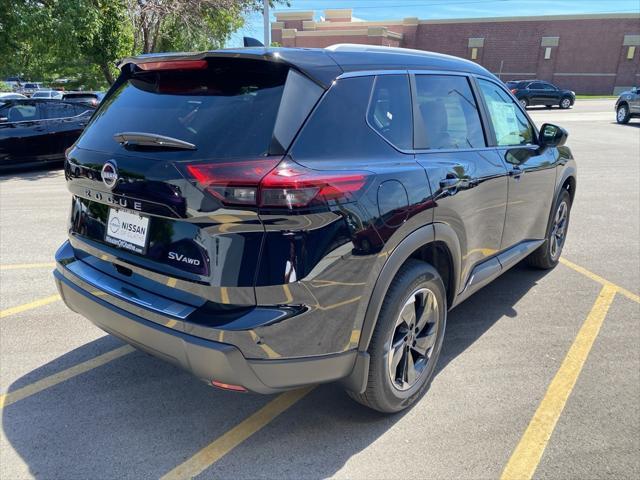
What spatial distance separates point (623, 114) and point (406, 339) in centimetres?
A: 2212

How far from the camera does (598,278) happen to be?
16.6 feet

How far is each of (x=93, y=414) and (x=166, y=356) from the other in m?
0.88

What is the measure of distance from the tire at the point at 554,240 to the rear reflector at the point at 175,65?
358 centimetres

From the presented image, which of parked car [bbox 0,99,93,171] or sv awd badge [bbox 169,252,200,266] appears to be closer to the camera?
sv awd badge [bbox 169,252,200,266]

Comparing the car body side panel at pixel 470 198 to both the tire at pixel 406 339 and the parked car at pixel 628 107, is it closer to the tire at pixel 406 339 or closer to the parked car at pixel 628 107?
the tire at pixel 406 339

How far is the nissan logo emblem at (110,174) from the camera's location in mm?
2424

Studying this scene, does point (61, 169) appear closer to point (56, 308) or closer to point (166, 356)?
point (56, 308)

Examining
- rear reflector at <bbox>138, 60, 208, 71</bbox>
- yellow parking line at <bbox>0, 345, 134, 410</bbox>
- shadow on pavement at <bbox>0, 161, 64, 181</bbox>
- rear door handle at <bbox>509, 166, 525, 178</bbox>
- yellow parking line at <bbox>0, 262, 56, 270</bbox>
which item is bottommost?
shadow on pavement at <bbox>0, 161, 64, 181</bbox>

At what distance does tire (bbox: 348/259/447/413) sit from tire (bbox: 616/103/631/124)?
2146cm

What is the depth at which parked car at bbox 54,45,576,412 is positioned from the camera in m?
2.15

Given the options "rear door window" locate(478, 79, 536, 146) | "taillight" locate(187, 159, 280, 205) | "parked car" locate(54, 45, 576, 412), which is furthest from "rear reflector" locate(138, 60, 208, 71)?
"rear door window" locate(478, 79, 536, 146)

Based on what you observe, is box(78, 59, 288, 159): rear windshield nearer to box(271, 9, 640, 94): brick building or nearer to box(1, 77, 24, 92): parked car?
box(1, 77, 24, 92): parked car

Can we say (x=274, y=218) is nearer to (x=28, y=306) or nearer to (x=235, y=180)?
(x=235, y=180)

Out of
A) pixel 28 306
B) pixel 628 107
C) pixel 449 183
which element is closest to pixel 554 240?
pixel 449 183
